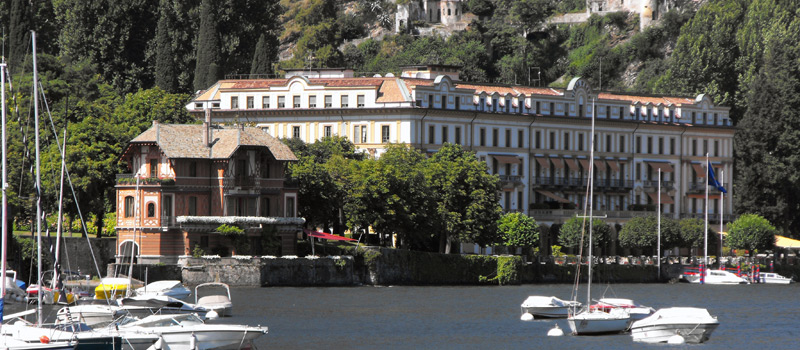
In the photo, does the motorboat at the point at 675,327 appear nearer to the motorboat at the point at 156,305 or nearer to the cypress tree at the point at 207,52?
the motorboat at the point at 156,305

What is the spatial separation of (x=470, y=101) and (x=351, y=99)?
1096cm

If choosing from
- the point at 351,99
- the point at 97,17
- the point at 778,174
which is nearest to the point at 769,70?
the point at 778,174

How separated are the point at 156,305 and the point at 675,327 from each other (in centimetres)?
2609

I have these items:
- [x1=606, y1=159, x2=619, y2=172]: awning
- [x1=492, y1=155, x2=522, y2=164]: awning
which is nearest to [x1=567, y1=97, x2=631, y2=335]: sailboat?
[x1=492, y1=155, x2=522, y2=164]: awning

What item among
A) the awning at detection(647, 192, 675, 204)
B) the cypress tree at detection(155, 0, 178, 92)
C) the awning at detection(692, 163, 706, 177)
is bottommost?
the awning at detection(647, 192, 675, 204)

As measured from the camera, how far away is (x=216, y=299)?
99062mm

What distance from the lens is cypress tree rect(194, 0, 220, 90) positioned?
174 m

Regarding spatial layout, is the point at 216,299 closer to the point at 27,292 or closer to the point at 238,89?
the point at 27,292

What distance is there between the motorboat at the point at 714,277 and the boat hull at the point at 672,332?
64.1m

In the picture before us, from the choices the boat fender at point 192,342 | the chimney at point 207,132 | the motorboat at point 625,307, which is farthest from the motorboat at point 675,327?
the chimney at point 207,132

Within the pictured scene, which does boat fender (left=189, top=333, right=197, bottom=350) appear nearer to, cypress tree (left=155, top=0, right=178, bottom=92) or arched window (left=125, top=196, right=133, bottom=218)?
arched window (left=125, top=196, right=133, bottom=218)

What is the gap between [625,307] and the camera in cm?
9875

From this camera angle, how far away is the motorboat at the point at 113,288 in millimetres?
99938

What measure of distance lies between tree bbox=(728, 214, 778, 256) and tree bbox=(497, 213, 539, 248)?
2627 centimetres
